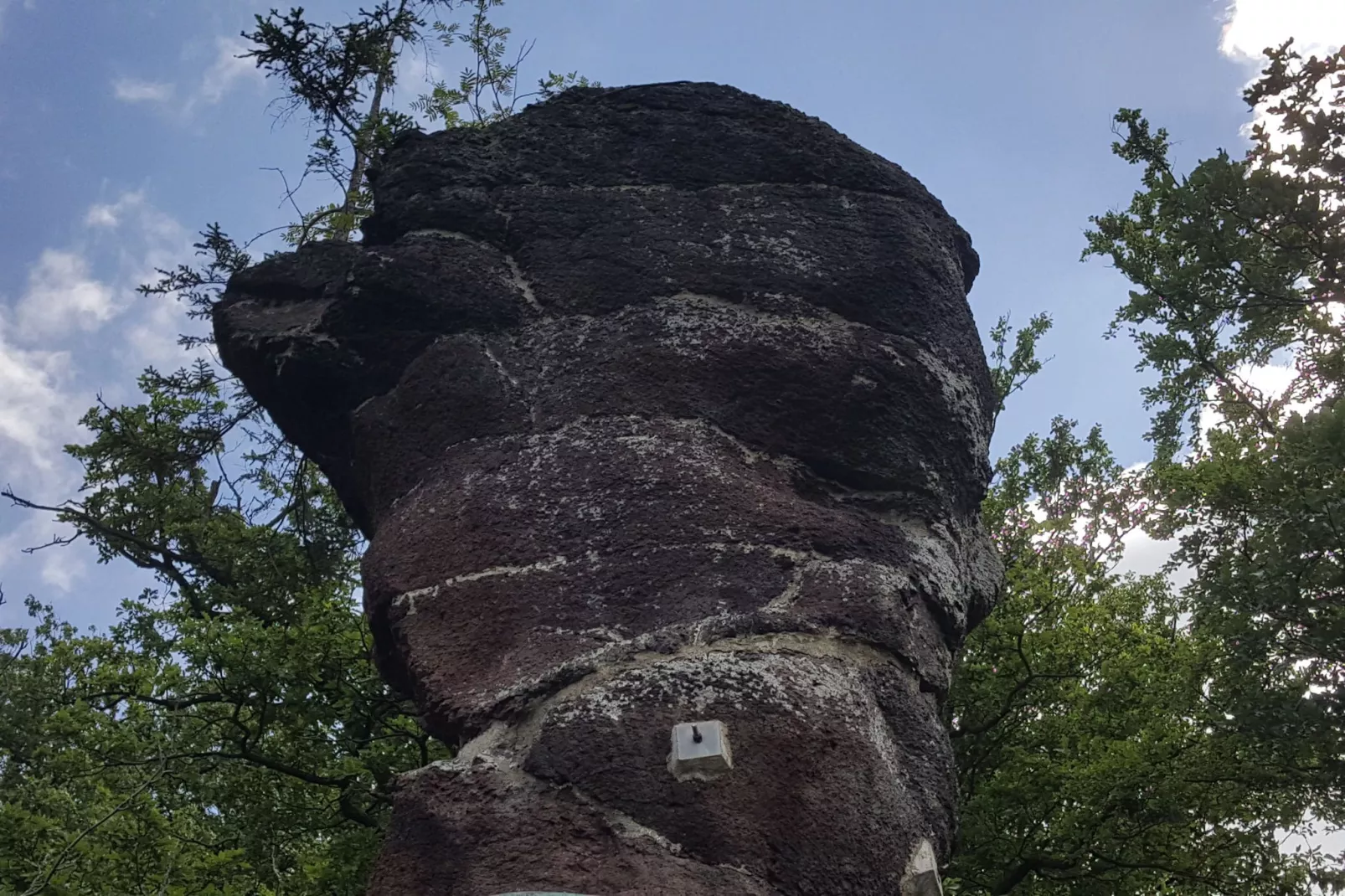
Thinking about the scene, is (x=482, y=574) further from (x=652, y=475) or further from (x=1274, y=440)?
(x=1274, y=440)

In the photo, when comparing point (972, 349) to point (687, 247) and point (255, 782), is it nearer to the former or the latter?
point (687, 247)

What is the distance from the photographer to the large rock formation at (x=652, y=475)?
2.51 meters

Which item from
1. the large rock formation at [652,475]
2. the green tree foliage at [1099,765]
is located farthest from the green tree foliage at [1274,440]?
the large rock formation at [652,475]

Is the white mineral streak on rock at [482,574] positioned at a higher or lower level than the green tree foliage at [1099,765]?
lower

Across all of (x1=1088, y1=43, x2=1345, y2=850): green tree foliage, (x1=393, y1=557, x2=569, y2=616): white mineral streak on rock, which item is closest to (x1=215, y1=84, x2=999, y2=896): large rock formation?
(x1=393, y1=557, x2=569, y2=616): white mineral streak on rock

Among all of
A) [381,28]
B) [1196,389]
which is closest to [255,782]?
[381,28]

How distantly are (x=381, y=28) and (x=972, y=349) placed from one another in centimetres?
455

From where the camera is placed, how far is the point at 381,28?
7.01 meters

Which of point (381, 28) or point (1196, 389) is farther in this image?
point (1196, 389)

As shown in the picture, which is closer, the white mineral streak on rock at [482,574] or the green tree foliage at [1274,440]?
the white mineral streak on rock at [482,574]

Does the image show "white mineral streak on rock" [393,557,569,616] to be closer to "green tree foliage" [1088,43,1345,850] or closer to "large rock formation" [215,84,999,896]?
"large rock formation" [215,84,999,896]

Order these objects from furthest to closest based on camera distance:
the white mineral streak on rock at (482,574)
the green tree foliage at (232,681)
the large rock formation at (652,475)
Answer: the green tree foliage at (232,681)
the white mineral streak on rock at (482,574)
the large rock formation at (652,475)

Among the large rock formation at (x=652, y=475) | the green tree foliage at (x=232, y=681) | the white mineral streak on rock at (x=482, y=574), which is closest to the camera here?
the large rock formation at (x=652, y=475)

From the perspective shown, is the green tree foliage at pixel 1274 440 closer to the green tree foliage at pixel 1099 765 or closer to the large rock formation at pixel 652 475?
the green tree foliage at pixel 1099 765
